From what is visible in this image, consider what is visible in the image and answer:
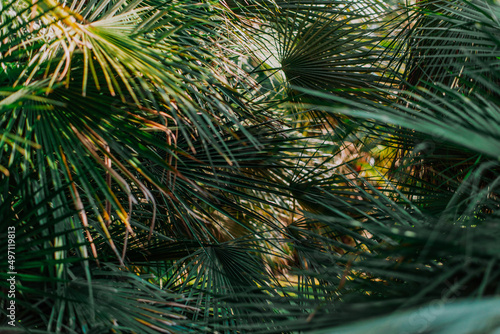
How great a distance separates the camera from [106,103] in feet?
2.91

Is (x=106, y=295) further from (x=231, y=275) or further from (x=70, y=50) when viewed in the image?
(x=70, y=50)

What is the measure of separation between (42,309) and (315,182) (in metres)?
0.86

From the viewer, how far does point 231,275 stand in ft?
3.88

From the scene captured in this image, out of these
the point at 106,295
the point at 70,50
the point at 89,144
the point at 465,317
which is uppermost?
the point at 70,50

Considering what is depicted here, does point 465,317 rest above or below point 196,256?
above

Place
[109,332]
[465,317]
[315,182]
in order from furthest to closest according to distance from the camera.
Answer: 1. [315,182]
2. [109,332]
3. [465,317]

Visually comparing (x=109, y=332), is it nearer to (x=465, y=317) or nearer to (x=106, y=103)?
(x=106, y=103)

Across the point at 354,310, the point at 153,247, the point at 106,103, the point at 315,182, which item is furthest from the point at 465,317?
the point at 153,247

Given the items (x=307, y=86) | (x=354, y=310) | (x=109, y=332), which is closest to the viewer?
(x=354, y=310)

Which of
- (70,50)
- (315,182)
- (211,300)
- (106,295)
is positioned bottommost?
(211,300)

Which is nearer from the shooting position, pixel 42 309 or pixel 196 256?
pixel 42 309

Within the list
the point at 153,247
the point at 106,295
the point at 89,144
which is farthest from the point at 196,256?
the point at 89,144

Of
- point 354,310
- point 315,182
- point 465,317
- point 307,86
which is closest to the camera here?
point 465,317

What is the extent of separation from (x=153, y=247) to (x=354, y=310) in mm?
Answer: 865
